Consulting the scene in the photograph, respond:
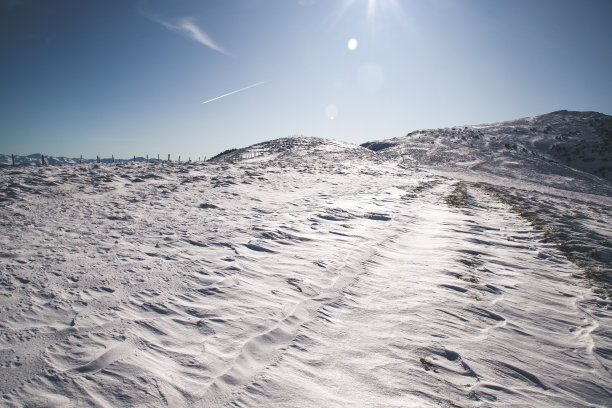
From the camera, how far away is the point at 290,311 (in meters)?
3.83

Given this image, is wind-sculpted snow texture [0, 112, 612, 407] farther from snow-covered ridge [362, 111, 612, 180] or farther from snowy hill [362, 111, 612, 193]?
snow-covered ridge [362, 111, 612, 180]

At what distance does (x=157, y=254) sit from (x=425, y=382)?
5.19m

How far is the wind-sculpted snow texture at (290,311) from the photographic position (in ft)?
8.61

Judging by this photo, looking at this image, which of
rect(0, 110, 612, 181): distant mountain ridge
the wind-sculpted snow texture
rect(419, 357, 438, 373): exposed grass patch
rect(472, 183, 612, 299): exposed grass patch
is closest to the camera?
the wind-sculpted snow texture

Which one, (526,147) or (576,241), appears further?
(526,147)

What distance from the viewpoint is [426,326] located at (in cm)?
362

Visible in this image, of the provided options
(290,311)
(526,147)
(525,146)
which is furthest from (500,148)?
(290,311)

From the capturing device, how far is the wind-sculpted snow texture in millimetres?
2625

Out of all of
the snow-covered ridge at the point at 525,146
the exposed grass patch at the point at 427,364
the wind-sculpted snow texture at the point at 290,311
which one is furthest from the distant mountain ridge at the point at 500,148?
the exposed grass patch at the point at 427,364

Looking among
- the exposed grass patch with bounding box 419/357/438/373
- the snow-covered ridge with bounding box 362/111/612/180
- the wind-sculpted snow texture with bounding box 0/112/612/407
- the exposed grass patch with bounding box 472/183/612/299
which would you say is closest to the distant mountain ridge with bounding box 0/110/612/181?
the snow-covered ridge with bounding box 362/111/612/180

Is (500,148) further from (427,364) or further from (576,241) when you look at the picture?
(427,364)

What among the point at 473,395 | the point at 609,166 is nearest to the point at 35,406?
the point at 473,395

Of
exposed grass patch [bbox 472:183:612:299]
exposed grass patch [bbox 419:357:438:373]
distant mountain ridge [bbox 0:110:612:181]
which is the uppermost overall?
distant mountain ridge [bbox 0:110:612:181]

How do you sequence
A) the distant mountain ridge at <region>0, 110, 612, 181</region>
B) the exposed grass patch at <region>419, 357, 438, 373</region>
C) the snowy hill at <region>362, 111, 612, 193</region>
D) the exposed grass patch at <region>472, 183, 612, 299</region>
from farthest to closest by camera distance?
the snowy hill at <region>362, 111, 612, 193</region> < the distant mountain ridge at <region>0, 110, 612, 181</region> < the exposed grass patch at <region>472, 183, 612, 299</region> < the exposed grass patch at <region>419, 357, 438, 373</region>
